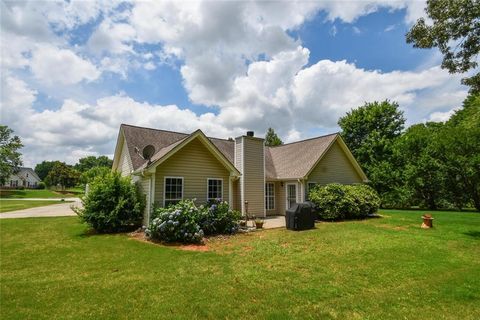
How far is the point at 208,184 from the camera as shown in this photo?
44.7ft

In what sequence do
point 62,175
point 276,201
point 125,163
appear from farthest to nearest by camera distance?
point 62,175, point 276,201, point 125,163

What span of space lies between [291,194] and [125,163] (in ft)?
36.5

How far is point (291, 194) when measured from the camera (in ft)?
58.7

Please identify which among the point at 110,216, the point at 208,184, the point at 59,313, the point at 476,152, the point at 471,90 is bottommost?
the point at 59,313

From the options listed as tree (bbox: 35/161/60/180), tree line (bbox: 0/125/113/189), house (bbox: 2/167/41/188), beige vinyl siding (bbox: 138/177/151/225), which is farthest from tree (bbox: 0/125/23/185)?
tree (bbox: 35/161/60/180)

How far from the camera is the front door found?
17.5m

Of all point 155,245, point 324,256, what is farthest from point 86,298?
point 324,256

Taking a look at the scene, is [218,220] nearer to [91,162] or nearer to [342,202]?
[342,202]

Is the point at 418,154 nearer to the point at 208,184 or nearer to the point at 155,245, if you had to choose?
the point at 208,184

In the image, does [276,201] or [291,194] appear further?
[276,201]

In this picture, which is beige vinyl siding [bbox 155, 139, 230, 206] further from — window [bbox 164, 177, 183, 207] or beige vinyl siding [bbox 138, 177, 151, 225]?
beige vinyl siding [bbox 138, 177, 151, 225]

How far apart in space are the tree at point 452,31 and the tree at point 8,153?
62.8 metres

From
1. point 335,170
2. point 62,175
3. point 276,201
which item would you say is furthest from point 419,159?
point 62,175

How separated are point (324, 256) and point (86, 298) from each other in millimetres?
6123
